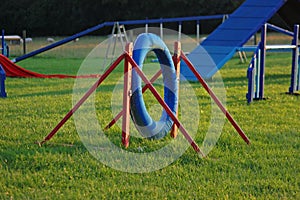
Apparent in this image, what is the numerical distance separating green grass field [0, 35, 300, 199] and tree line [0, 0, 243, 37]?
87.2 ft

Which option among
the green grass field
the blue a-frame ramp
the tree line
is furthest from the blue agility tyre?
the tree line

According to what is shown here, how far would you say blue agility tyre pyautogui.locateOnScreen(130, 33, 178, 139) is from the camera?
5.11 m

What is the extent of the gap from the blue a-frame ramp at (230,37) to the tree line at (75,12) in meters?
21.4

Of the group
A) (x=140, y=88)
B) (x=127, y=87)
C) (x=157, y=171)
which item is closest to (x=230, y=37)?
(x=140, y=88)

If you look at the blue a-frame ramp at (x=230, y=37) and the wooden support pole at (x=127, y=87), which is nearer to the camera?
the wooden support pole at (x=127, y=87)

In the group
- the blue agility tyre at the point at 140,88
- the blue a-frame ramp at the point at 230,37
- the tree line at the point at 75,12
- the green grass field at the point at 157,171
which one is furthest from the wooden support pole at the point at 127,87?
the tree line at the point at 75,12

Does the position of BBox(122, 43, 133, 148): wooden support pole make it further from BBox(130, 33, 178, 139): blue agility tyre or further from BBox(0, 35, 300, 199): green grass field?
BBox(0, 35, 300, 199): green grass field

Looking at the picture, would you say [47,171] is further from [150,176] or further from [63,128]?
[63,128]

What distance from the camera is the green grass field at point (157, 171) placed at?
3988mm

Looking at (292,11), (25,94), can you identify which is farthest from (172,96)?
(292,11)

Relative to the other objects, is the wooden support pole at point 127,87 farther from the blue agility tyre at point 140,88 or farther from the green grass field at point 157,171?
the green grass field at point 157,171

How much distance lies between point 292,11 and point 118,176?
11306 mm

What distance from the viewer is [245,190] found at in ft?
13.3

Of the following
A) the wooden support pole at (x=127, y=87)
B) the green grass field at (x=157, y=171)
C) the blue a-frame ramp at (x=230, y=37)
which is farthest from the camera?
the blue a-frame ramp at (x=230, y=37)
